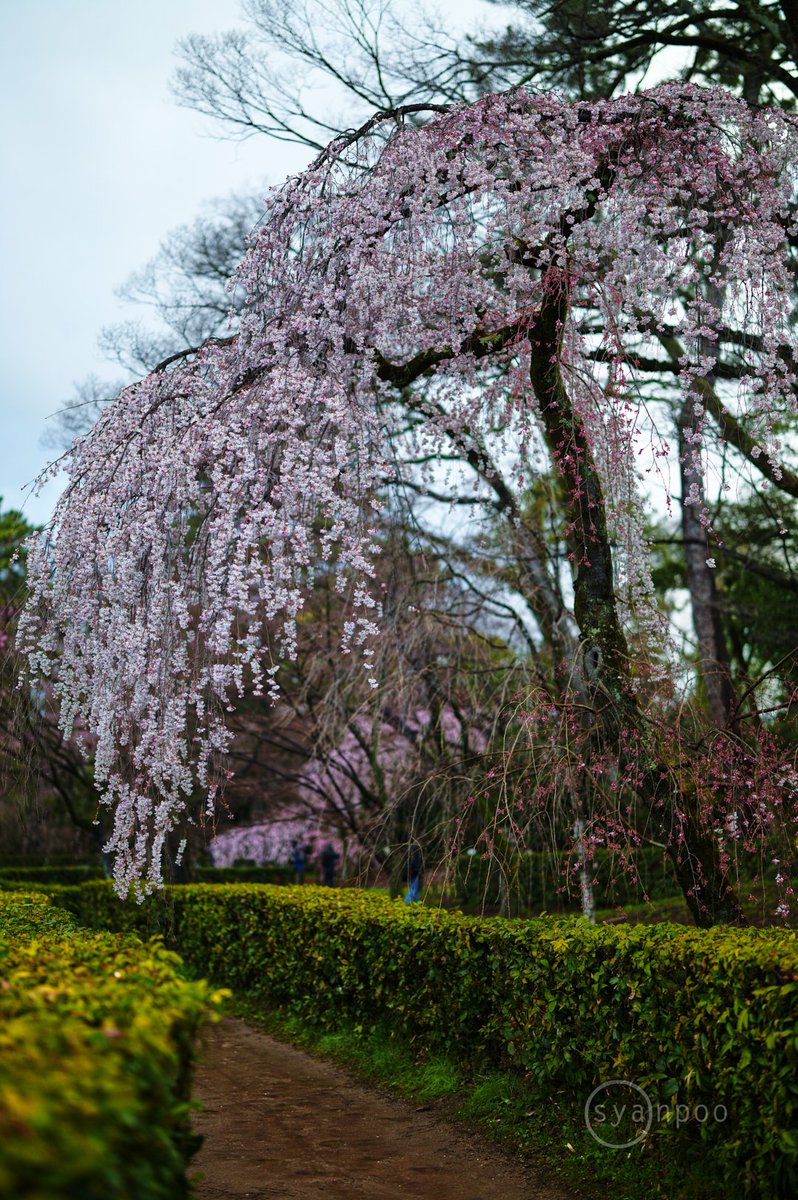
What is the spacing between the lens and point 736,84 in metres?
9.91

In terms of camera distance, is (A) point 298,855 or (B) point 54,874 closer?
(B) point 54,874

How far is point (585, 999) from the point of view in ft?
14.8

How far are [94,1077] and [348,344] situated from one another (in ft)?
15.1

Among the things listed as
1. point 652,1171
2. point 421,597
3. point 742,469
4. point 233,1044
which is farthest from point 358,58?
point 652,1171

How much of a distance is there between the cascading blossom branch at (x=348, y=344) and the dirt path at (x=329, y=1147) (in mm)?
1397

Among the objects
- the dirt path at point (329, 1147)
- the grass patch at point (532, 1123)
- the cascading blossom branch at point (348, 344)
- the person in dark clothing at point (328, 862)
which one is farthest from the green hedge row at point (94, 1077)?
the person in dark clothing at point (328, 862)

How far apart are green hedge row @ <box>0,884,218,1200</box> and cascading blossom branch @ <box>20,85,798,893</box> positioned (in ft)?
8.69

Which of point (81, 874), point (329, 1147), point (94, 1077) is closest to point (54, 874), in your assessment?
point (81, 874)

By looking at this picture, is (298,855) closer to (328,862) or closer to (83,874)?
(328,862)

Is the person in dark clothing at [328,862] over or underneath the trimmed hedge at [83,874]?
over

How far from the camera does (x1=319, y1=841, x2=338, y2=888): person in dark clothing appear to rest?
15948 mm

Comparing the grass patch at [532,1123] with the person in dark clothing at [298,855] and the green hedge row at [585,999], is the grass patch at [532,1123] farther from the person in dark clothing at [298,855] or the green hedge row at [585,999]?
the person in dark clothing at [298,855]

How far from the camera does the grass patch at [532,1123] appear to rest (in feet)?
12.6

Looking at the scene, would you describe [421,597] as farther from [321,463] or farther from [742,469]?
[321,463]
